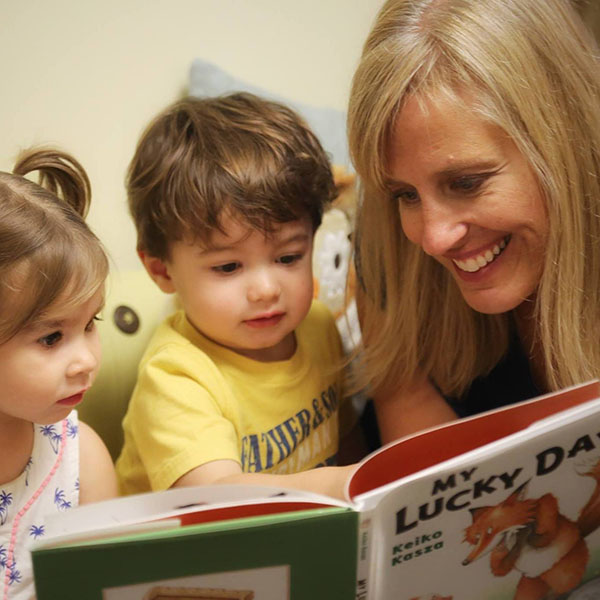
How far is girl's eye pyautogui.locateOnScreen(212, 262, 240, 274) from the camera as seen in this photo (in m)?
0.96

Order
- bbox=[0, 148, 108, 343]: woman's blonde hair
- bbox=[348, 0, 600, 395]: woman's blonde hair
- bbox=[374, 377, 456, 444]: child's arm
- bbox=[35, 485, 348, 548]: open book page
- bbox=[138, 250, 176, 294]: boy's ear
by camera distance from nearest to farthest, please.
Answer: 1. bbox=[35, 485, 348, 548]: open book page
2. bbox=[0, 148, 108, 343]: woman's blonde hair
3. bbox=[348, 0, 600, 395]: woman's blonde hair
4. bbox=[138, 250, 176, 294]: boy's ear
5. bbox=[374, 377, 456, 444]: child's arm

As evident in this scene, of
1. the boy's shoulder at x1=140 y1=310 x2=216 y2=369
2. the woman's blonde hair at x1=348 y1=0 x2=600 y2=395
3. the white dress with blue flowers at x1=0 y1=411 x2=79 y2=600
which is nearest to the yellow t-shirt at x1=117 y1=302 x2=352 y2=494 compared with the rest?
the boy's shoulder at x1=140 y1=310 x2=216 y2=369

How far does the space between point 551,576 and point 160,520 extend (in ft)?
1.50

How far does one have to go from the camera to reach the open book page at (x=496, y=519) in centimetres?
63

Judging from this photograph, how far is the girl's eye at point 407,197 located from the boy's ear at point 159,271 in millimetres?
343

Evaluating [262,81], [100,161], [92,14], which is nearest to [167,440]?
[100,161]

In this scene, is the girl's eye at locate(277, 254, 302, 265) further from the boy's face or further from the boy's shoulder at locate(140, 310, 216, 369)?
the boy's shoulder at locate(140, 310, 216, 369)

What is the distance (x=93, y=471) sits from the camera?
891mm

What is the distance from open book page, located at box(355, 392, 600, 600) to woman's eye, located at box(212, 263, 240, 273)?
1.25ft

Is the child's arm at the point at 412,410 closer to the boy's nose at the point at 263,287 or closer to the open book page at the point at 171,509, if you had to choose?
the boy's nose at the point at 263,287

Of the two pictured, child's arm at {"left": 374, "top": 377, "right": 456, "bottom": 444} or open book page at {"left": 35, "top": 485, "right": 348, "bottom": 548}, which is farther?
child's arm at {"left": 374, "top": 377, "right": 456, "bottom": 444}

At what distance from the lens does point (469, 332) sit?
1108 millimetres

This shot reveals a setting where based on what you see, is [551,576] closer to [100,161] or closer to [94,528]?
[94,528]

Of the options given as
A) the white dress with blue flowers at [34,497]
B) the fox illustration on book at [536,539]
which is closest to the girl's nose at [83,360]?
the white dress with blue flowers at [34,497]
